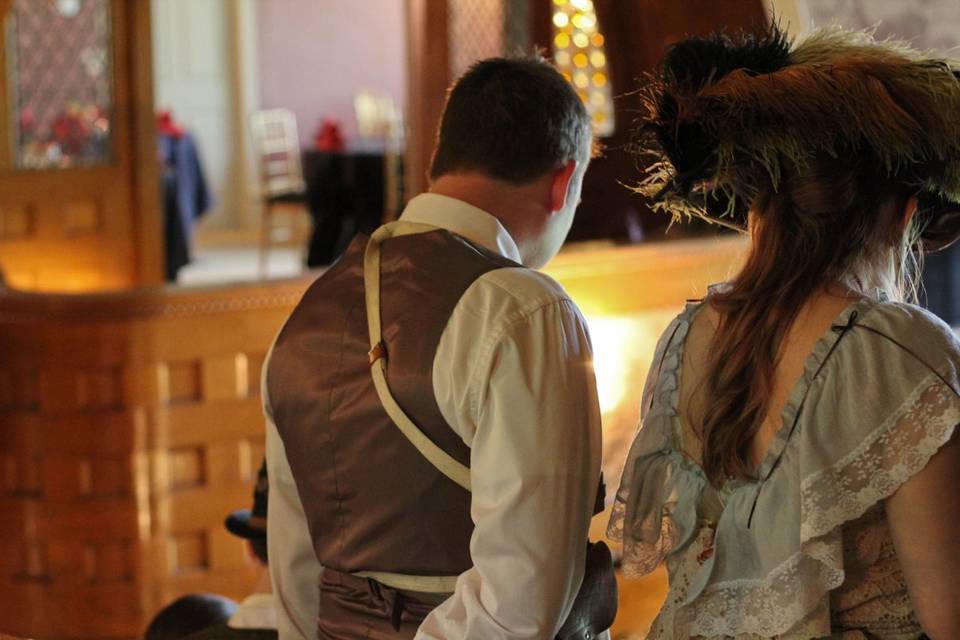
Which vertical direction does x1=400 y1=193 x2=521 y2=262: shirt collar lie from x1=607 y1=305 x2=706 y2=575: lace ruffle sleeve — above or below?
above

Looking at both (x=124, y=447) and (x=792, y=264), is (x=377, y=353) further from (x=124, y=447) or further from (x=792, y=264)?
(x=124, y=447)

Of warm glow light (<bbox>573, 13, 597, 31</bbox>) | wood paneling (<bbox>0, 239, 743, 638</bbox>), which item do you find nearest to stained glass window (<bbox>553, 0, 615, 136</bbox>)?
warm glow light (<bbox>573, 13, 597, 31</bbox>)

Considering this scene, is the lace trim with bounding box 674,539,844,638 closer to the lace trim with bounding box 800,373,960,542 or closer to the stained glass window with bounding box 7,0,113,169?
the lace trim with bounding box 800,373,960,542

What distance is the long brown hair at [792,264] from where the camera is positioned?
4.68ft

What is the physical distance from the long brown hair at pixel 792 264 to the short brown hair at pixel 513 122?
32 cm

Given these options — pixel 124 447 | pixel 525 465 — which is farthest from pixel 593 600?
pixel 124 447

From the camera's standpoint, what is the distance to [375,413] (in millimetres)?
1627

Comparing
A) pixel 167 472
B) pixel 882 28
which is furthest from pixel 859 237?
pixel 167 472

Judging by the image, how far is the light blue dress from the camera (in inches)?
53.8

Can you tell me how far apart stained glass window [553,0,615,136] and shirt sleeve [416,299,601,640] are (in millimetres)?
4453

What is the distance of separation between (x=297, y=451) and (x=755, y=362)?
638 millimetres

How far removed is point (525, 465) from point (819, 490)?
1.03ft

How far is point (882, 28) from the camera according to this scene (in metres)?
3.11

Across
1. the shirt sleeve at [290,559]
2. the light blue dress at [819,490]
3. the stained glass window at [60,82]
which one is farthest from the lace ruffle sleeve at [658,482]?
the stained glass window at [60,82]
